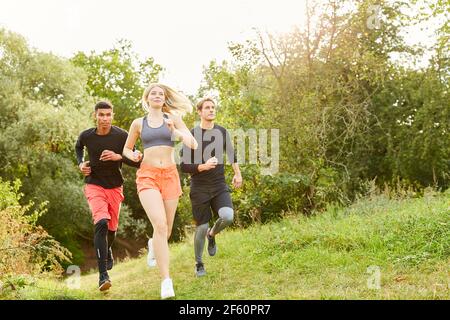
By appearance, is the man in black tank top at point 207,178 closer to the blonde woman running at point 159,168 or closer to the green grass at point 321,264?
the blonde woman running at point 159,168

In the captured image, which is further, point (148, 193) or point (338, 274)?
point (338, 274)

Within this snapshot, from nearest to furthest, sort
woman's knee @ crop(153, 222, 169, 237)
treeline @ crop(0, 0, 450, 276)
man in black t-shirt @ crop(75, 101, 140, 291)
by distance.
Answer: woman's knee @ crop(153, 222, 169, 237) < man in black t-shirt @ crop(75, 101, 140, 291) < treeline @ crop(0, 0, 450, 276)

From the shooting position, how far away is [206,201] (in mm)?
7082

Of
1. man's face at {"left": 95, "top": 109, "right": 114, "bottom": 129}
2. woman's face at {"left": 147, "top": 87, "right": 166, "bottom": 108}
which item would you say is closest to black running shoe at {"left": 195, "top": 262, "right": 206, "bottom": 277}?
man's face at {"left": 95, "top": 109, "right": 114, "bottom": 129}

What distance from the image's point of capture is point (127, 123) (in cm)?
3500

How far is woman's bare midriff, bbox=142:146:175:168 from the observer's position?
612 cm

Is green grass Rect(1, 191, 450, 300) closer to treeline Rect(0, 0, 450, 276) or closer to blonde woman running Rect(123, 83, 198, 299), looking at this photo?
blonde woman running Rect(123, 83, 198, 299)

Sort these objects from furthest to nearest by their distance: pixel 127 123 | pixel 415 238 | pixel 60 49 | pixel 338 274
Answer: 1. pixel 127 123
2. pixel 60 49
3. pixel 415 238
4. pixel 338 274

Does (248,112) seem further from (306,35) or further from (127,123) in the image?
(127,123)

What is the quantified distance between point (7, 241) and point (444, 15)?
1064 cm

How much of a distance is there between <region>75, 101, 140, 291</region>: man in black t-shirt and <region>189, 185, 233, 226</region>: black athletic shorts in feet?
3.10

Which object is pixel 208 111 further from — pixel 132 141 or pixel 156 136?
pixel 132 141

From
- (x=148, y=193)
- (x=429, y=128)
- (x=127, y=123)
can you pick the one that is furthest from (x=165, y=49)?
(x=148, y=193)
